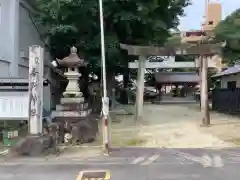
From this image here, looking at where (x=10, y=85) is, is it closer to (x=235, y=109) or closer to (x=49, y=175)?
(x=49, y=175)

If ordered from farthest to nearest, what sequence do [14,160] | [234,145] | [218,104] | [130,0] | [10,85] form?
[218,104]
[130,0]
[10,85]
[234,145]
[14,160]

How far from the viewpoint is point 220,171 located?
8102 millimetres

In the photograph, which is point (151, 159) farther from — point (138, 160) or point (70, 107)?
point (70, 107)

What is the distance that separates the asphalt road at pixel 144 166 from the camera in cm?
780

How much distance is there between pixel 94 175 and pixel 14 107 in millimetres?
5048

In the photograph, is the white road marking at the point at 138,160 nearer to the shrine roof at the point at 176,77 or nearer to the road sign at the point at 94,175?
the road sign at the point at 94,175

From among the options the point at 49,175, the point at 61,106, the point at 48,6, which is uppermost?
the point at 48,6

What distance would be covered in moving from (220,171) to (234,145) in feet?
12.5

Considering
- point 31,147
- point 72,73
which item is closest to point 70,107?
point 72,73

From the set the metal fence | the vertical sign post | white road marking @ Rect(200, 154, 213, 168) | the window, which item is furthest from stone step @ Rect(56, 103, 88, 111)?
the window

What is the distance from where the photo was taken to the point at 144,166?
28.5 ft

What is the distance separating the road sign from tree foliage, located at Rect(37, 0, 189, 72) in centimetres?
1082

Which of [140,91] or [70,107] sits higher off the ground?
[140,91]

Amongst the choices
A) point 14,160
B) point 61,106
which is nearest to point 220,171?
point 14,160
